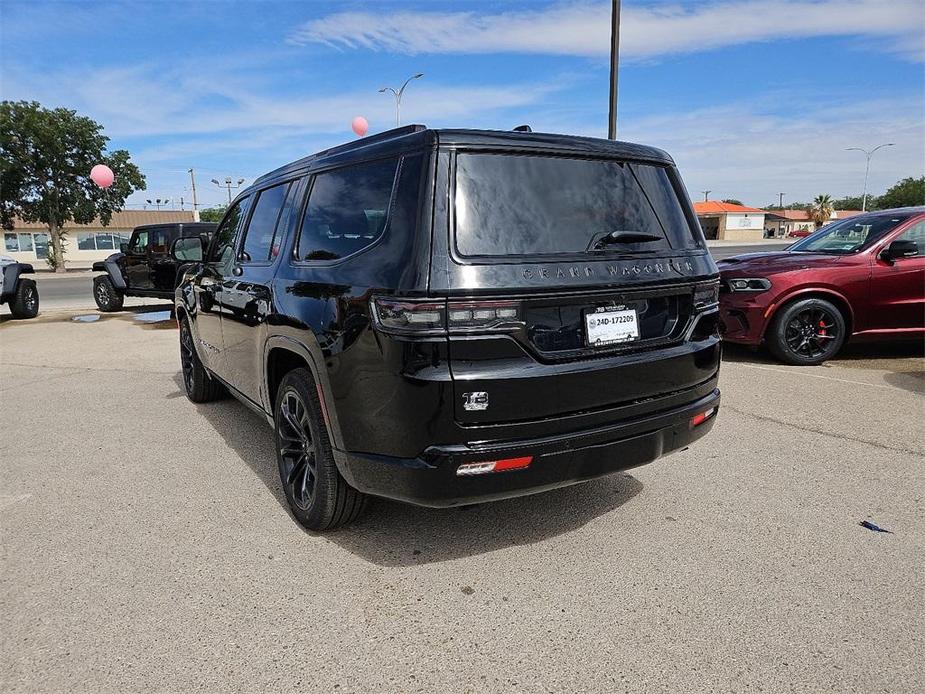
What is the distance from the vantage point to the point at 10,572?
283cm

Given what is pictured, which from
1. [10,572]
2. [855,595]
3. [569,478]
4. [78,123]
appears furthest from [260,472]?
[78,123]

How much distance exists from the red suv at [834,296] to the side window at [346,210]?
5065 mm

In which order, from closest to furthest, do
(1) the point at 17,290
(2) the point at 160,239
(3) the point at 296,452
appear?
(3) the point at 296,452 → (1) the point at 17,290 → (2) the point at 160,239

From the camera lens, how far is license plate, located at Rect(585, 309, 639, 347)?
2.58 meters

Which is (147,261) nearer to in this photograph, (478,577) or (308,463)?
(308,463)

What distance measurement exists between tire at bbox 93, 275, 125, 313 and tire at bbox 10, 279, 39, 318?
1.19 metres

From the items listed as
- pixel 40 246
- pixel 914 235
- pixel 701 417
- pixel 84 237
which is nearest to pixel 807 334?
pixel 914 235

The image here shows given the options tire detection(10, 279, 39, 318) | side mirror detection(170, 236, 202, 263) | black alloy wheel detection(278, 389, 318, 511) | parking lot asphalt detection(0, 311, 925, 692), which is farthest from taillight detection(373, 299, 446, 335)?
tire detection(10, 279, 39, 318)

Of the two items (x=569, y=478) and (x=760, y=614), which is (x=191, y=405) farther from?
(x=760, y=614)

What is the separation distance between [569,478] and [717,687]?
0.87 m

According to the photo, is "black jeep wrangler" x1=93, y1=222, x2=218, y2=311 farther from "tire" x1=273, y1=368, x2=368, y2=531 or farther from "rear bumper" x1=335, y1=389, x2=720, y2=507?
"rear bumper" x1=335, y1=389, x2=720, y2=507

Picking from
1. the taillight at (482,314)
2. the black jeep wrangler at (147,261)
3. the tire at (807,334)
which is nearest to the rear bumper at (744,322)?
the tire at (807,334)

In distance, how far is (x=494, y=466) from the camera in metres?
2.41

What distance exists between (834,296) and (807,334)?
18.1 inches
